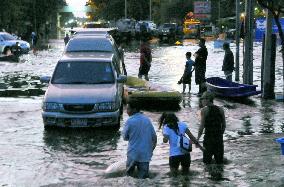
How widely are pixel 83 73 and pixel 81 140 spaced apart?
8.57ft

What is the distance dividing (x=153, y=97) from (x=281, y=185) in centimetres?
941

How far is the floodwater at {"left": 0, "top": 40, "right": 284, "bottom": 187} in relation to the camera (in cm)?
1067

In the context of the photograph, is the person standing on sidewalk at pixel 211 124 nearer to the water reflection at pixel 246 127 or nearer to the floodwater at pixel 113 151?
the floodwater at pixel 113 151

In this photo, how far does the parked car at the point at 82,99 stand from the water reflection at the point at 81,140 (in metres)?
0.23

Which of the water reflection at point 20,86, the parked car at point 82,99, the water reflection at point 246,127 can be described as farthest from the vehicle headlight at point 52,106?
the water reflection at point 20,86

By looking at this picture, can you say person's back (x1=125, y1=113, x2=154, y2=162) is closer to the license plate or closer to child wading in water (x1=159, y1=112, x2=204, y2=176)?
child wading in water (x1=159, y1=112, x2=204, y2=176)

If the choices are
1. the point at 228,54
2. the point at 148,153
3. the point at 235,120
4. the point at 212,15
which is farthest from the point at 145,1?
the point at 148,153

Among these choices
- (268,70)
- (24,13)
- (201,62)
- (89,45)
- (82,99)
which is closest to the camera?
(82,99)

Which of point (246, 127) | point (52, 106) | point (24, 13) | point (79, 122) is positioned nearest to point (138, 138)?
point (79, 122)

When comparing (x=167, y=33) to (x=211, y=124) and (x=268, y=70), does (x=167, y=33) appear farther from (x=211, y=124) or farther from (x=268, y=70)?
(x=211, y=124)

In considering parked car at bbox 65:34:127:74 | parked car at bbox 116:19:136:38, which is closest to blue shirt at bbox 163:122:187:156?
parked car at bbox 65:34:127:74

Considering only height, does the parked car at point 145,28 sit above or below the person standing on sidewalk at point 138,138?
above

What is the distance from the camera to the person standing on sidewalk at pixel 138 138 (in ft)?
31.9

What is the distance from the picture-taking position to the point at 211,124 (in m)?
10.8
